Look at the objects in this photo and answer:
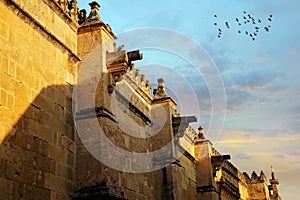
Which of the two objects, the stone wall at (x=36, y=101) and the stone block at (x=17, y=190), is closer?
the stone block at (x=17, y=190)

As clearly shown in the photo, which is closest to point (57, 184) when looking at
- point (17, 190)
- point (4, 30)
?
point (17, 190)

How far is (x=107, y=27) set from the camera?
8562 millimetres

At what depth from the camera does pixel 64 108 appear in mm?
7445

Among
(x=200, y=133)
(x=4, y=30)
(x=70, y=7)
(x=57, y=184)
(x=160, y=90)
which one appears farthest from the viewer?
(x=200, y=133)

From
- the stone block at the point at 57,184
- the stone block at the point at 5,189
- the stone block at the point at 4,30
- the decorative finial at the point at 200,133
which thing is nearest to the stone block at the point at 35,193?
the stone block at the point at 57,184

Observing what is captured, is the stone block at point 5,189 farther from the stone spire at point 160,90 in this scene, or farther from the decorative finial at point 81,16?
the stone spire at point 160,90

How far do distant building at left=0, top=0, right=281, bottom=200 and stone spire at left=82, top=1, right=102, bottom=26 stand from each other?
0.02m

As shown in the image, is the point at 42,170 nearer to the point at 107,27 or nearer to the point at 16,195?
the point at 16,195

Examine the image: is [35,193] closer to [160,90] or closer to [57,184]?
[57,184]

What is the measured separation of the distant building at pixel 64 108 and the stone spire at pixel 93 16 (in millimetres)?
22

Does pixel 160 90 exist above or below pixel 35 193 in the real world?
above

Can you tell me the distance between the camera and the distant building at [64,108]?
608 cm

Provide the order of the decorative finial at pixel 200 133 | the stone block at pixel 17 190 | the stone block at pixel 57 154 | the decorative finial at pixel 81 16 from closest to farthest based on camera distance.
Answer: the stone block at pixel 17 190 → the stone block at pixel 57 154 → the decorative finial at pixel 81 16 → the decorative finial at pixel 200 133

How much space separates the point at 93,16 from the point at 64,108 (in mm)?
2119
